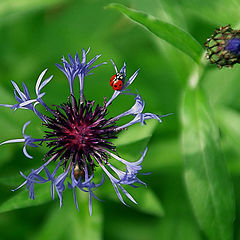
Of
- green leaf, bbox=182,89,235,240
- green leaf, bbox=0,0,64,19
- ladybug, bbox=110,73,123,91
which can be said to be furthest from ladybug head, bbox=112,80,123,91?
green leaf, bbox=0,0,64,19

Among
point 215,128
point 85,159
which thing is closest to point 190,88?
point 215,128

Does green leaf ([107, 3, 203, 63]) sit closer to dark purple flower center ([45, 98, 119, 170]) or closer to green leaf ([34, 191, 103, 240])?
dark purple flower center ([45, 98, 119, 170])

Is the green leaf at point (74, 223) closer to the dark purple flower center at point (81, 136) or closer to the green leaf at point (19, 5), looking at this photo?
the dark purple flower center at point (81, 136)

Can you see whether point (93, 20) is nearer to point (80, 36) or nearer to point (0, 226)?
point (80, 36)

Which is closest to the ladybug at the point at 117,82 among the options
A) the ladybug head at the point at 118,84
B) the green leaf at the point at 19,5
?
the ladybug head at the point at 118,84

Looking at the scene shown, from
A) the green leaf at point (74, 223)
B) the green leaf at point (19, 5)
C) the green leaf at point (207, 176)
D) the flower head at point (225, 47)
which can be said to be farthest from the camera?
the green leaf at point (19, 5)

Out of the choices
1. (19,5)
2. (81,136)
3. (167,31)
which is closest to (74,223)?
(81,136)
